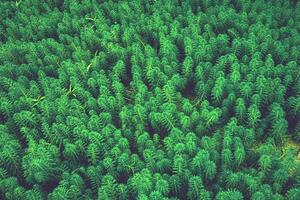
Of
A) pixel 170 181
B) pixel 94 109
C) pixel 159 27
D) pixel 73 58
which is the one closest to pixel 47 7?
pixel 73 58

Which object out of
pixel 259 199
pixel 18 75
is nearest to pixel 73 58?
pixel 18 75

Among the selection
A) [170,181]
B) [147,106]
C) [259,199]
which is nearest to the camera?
[259,199]

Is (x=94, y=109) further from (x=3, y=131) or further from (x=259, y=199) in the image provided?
(x=259, y=199)

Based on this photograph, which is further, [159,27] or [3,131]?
[159,27]

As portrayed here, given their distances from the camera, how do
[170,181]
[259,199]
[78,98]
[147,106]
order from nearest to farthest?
[259,199]
[170,181]
[147,106]
[78,98]

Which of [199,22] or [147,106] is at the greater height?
[199,22]

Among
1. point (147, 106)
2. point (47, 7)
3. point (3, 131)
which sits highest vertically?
point (47, 7)

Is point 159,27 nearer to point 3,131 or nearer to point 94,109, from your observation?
point 94,109
